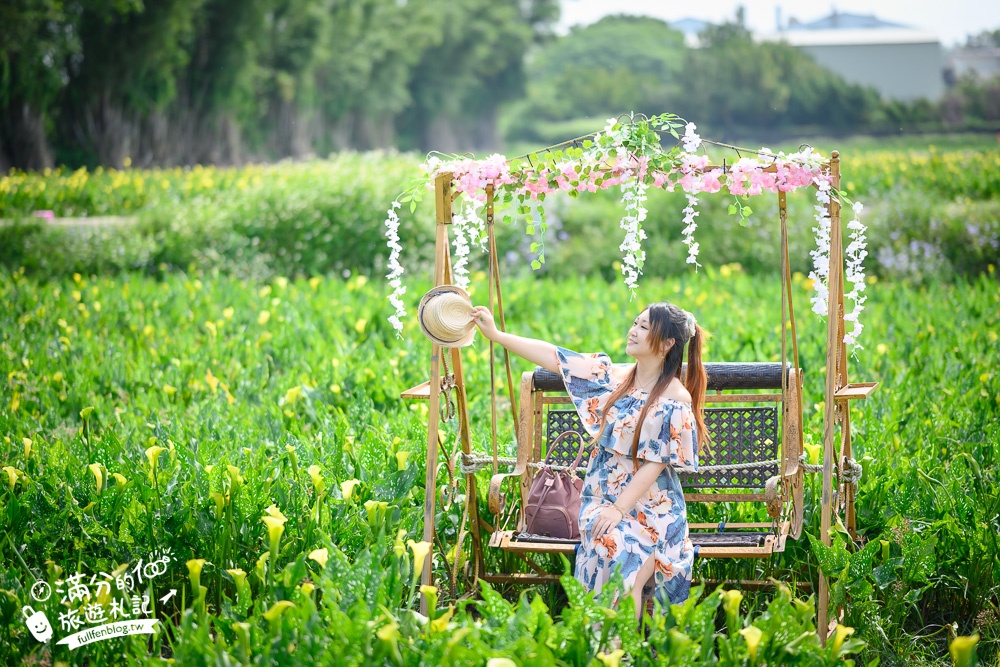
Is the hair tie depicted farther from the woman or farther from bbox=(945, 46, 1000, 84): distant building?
bbox=(945, 46, 1000, 84): distant building

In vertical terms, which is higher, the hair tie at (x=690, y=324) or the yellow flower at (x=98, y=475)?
the hair tie at (x=690, y=324)

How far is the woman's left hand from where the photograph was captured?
2912 millimetres

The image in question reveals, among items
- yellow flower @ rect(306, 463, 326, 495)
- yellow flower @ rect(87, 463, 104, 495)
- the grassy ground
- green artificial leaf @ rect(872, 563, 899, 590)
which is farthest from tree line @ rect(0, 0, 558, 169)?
green artificial leaf @ rect(872, 563, 899, 590)

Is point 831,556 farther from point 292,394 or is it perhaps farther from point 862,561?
point 292,394

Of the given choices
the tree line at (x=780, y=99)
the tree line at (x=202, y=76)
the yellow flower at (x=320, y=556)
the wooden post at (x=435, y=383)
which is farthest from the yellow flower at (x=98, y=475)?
the tree line at (x=780, y=99)

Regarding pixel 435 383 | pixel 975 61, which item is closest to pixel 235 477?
pixel 435 383

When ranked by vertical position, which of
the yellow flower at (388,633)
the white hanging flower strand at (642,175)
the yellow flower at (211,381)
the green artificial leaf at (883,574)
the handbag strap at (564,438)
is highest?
the white hanging flower strand at (642,175)

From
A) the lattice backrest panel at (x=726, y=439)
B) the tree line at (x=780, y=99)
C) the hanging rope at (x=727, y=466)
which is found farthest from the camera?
the tree line at (x=780, y=99)

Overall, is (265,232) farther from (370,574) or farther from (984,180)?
(984,180)

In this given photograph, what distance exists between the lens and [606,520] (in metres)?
2.92

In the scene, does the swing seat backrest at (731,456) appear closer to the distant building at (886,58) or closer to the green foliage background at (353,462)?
the green foliage background at (353,462)

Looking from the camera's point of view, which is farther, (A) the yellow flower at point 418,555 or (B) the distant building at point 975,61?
(B) the distant building at point 975,61

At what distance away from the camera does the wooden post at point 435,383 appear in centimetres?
291
